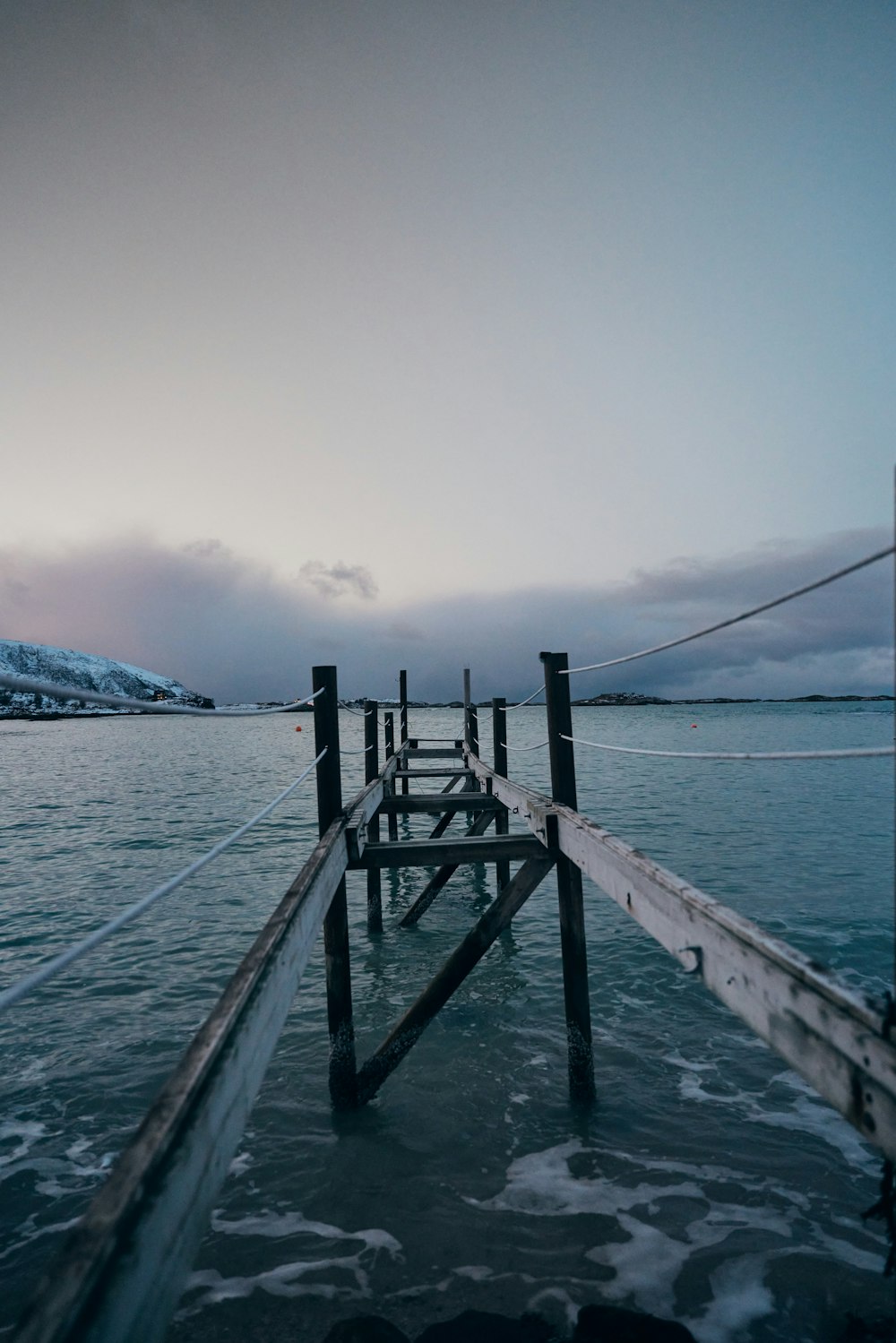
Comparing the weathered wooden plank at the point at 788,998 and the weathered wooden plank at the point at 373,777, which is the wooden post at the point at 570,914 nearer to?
the weathered wooden plank at the point at 788,998

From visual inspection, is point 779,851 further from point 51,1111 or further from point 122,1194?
point 122,1194

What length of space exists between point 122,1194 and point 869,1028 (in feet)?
6.59

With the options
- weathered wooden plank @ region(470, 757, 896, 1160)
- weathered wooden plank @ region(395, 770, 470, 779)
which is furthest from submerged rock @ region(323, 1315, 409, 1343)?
weathered wooden plank @ region(395, 770, 470, 779)

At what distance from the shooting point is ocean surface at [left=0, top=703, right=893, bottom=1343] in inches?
153

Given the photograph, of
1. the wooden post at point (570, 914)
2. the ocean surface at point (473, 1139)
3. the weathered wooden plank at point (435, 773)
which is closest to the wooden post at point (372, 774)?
the ocean surface at point (473, 1139)

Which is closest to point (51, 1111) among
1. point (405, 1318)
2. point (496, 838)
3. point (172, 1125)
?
point (405, 1318)

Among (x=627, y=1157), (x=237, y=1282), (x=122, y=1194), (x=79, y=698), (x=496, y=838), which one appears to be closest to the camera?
(x=122, y=1194)

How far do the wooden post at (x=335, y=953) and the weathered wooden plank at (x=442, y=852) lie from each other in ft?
1.22

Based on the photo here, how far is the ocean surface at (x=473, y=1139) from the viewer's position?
3.89 meters

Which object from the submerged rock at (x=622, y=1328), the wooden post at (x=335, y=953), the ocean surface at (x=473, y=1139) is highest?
the wooden post at (x=335, y=953)

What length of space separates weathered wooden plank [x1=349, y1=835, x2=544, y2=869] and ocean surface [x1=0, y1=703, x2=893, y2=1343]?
2.18 meters

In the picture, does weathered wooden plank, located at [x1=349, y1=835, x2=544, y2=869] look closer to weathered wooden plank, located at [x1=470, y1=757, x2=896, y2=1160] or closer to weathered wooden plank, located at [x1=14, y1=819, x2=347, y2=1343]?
weathered wooden plank, located at [x1=470, y1=757, x2=896, y2=1160]

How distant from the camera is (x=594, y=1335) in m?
3.48

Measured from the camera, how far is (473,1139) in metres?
5.19
